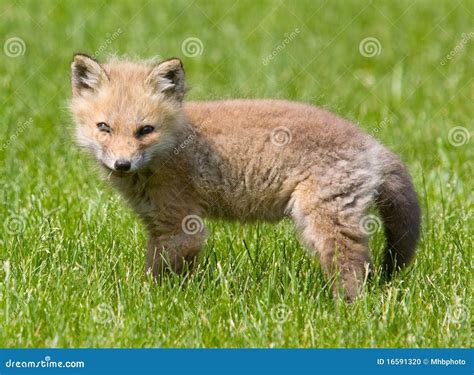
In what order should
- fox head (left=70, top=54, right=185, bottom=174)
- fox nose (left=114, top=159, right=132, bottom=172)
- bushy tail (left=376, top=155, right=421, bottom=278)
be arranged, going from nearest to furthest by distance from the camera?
fox nose (left=114, top=159, right=132, bottom=172) → fox head (left=70, top=54, right=185, bottom=174) → bushy tail (left=376, top=155, right=421, bottom=278)

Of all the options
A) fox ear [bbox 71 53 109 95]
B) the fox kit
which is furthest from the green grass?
fox ear [bbox 71 53 109 95]

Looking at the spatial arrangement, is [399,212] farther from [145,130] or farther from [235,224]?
[145,130]

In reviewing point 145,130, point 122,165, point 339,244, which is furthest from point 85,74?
point 339,244

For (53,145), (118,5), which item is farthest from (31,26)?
(53,145)

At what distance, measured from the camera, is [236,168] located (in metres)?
5.94

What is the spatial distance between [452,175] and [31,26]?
6.88 meters

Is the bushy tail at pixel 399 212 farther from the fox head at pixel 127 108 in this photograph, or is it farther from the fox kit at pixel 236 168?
the fox head at pixel 127 108

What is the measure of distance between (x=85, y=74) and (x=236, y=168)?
1.22m

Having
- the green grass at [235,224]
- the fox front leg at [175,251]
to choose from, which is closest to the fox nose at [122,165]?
the fox front leg at [175,251]

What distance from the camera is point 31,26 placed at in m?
12.4

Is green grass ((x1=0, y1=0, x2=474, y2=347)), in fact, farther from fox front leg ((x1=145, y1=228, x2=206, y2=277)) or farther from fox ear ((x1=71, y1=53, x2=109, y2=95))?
fox ear ((x1=71, y1=53, x2=109, y2=95))

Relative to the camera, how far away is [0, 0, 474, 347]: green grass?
16.9 ft

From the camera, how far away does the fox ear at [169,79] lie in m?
5.91

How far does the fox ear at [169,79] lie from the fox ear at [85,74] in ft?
1.06
